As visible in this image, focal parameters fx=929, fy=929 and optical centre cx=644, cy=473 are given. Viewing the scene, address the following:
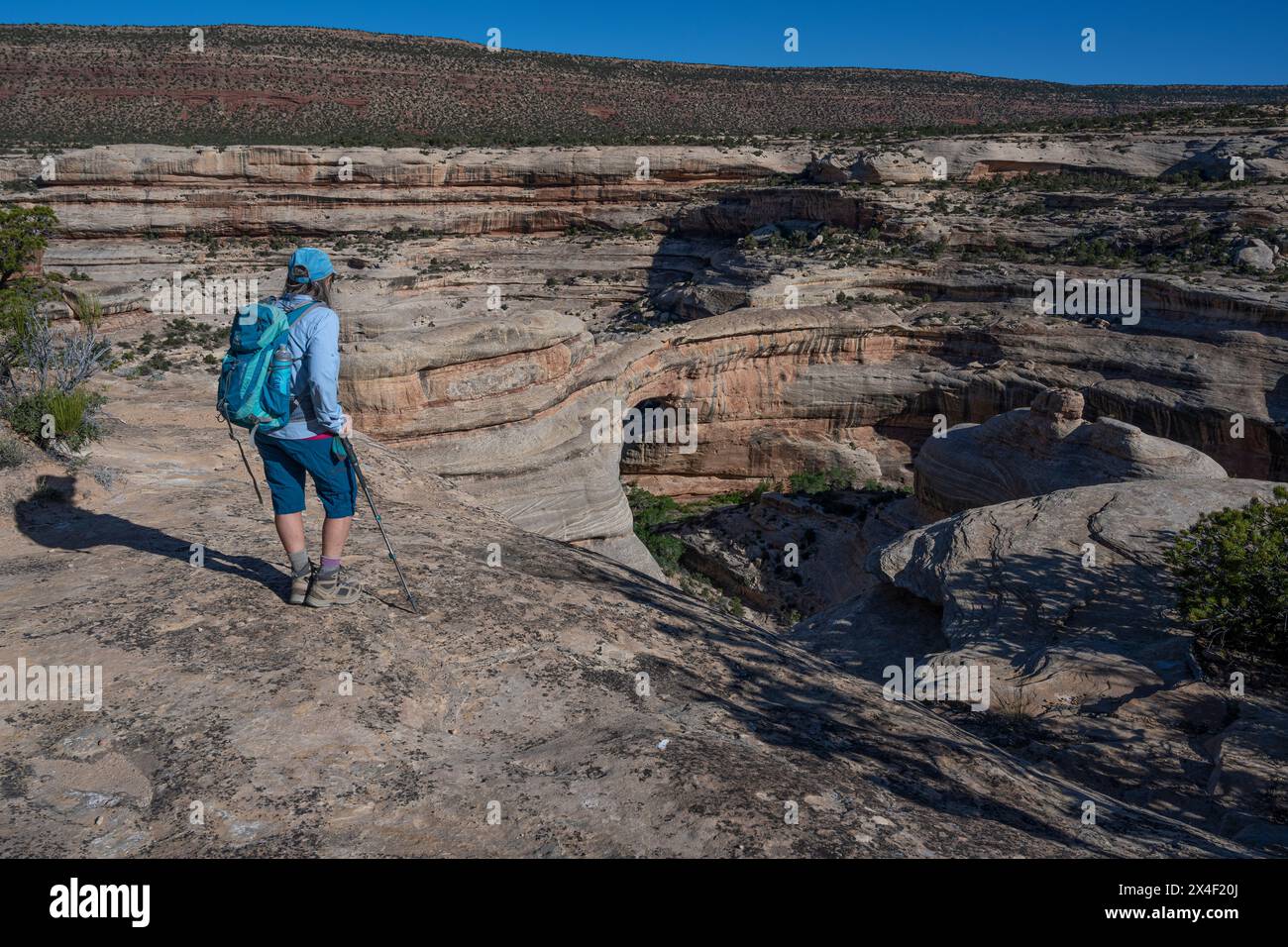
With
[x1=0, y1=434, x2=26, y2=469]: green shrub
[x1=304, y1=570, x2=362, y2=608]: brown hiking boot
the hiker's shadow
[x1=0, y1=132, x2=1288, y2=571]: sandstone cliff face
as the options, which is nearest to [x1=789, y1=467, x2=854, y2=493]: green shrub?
[x1=0, y1=132, x2=1288, y2=571]: sandstone cliff face

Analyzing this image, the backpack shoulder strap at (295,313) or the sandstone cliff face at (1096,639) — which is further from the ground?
the backpack shoulder strap at (295,313)

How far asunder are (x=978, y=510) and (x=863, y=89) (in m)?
54.9

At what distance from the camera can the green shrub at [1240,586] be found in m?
6.45

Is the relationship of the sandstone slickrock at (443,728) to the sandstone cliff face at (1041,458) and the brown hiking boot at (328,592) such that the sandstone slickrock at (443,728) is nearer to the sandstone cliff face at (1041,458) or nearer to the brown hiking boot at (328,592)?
the brown hiking boot at (328,592)

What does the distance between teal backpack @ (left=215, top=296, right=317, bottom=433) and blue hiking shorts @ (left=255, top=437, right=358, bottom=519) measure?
167 mm

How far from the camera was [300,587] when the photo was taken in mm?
4871

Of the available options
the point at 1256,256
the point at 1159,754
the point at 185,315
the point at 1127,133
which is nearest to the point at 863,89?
the point at 1127,133

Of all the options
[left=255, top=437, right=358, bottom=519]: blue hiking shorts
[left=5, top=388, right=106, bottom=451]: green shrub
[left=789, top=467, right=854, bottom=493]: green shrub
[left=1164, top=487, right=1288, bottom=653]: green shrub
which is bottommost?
[left=789, top=467, right=854, bottom=493]: green shrub

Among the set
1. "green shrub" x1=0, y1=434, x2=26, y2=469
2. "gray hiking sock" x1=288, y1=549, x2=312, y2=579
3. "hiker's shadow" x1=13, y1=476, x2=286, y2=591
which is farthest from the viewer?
"green shrub" x1=0, y1=434, x2=26, y2=469

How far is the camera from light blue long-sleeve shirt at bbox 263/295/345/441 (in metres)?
4.57

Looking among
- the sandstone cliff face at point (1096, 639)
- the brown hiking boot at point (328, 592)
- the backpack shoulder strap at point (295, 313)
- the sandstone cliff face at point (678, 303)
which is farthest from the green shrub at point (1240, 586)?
the sandstone cliff face at point (678, 303)

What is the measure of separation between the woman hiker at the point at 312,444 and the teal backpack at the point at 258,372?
68mm

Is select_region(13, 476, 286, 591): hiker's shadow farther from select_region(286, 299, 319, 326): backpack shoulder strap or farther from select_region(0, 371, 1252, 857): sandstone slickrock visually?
select_region(286, 299, 319, 326): backpack shoulder strap

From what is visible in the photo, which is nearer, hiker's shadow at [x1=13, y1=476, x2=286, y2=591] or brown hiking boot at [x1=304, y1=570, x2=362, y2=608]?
brown hiking boot at [x1=304, y1=570, x2=362, y2=608]
